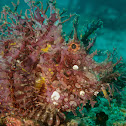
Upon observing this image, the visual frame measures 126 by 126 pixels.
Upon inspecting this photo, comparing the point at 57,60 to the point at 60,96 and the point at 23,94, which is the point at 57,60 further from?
the point at 23,94

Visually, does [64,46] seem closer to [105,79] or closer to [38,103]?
[105,79]

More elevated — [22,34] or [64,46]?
[22,34]

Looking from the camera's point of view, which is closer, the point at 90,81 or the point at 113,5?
the point at 90,81

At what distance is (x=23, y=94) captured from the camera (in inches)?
82.7

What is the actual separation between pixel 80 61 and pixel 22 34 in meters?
1.35

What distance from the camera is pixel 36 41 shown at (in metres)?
2.26

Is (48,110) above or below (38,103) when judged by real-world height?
below

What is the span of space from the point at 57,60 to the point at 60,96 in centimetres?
72

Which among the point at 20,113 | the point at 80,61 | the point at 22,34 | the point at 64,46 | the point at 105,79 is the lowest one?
the point at 20,113

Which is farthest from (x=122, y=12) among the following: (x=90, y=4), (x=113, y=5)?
(x=90, y=4)

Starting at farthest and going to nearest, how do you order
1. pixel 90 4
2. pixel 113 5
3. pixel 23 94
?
pixel 90 4 < pixel 113 5 < pixel 23 94

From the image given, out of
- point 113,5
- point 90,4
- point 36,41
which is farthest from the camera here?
point 90,4

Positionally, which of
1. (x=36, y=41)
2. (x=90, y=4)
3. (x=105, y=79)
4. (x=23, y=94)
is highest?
(x=90, y=4)

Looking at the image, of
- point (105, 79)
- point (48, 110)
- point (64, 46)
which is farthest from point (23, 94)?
point (105, 79)
